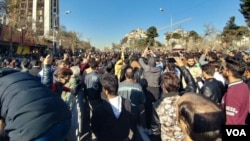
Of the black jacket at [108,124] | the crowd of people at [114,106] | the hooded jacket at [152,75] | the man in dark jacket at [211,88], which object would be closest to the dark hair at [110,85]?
the crowd of people at [114,106]

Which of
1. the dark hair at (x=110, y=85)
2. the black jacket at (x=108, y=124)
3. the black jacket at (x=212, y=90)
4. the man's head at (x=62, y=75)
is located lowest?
the black jacket at (x=108, y=124)

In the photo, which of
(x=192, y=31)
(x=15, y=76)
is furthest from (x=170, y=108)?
(x=192, y=31)

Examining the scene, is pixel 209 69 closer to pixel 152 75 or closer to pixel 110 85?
pixel 110 85

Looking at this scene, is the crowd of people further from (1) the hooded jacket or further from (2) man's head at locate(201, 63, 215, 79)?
(1) the hooded jacket

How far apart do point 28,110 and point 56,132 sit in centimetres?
40

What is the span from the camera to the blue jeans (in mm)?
3561

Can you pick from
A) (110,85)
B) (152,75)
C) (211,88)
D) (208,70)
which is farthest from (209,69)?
(152,75)

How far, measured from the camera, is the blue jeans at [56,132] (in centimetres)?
356

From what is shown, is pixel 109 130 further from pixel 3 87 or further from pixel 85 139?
pixel 85 139

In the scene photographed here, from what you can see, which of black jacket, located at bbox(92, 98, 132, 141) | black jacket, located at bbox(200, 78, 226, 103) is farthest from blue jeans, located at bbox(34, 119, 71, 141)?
black jacket, located at bbox(200, 78, 226, 103)

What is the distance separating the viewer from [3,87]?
3551mm

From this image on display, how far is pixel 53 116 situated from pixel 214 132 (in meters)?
1.85

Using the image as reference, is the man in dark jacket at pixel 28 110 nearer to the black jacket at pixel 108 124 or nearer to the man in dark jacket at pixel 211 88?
the black jacket at pixel 108 124

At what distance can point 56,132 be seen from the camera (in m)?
3.65
